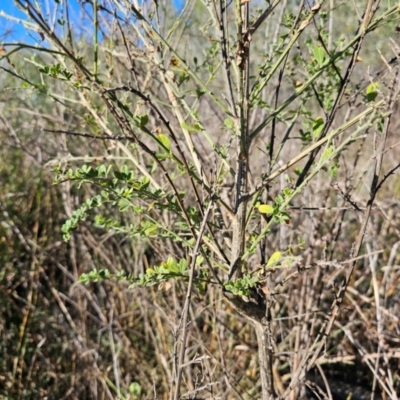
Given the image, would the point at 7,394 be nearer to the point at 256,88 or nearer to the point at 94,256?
the point at 94,256

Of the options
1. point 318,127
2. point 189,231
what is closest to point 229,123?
point 318,127

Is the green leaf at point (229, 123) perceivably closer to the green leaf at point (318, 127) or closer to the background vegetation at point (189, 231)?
the background vegetation at point (189, 231)

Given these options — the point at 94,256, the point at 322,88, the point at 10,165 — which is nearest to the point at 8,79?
the point at 10,165

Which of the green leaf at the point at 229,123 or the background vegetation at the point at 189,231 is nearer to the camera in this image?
the green leaf at the point at 229,123

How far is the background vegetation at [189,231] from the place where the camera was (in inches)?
50.8

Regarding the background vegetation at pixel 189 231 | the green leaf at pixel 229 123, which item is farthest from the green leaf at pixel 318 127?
the green leaf at pixel 229 123

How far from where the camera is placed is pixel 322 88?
156 centimetres

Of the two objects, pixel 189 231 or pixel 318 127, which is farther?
pixel 189 231

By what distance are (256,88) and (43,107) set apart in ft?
9.60

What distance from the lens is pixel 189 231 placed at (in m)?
1.36

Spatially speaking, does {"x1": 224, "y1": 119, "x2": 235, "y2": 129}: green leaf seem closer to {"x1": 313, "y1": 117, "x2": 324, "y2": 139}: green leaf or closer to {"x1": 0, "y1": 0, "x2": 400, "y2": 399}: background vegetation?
{"x1": 0, "y1": 0, "x2": 400, "y2": 399}: background vegetation

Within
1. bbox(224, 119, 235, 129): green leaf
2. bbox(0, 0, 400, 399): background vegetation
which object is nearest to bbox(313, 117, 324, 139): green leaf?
bbox(0, 0, 400, 399): background vegetation

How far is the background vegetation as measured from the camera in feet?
4.24

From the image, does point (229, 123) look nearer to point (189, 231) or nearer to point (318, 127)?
point (318, 127)
